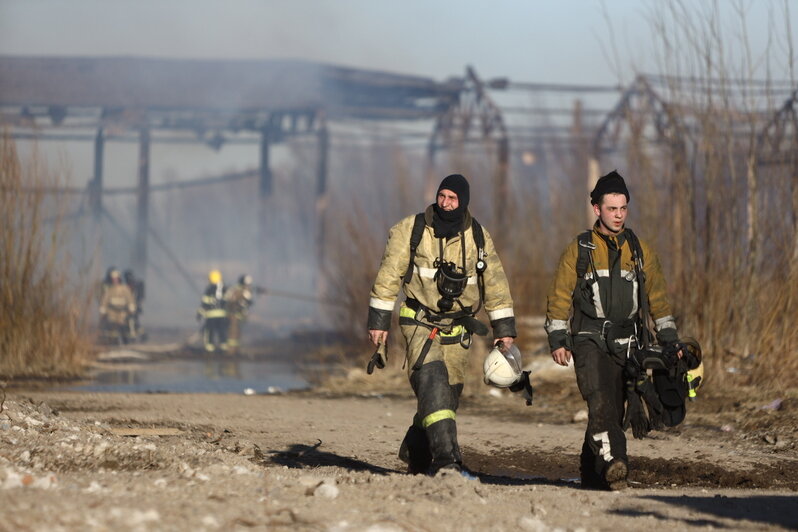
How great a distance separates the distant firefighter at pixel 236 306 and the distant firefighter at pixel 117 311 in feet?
5.90

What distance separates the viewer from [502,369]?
283 inches

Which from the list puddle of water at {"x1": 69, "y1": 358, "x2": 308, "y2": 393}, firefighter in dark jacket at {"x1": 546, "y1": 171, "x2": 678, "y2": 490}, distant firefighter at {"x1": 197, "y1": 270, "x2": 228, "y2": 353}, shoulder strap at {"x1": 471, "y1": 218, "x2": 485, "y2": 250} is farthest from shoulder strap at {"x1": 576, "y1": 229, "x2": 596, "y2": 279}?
distant firefighter at {"x1": 197, "y1": 270, "x2": 228, "y2": 353}

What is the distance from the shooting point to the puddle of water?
1439 centimetres

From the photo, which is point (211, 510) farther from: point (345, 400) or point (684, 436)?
point (345, 400)

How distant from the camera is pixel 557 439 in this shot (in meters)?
9.95

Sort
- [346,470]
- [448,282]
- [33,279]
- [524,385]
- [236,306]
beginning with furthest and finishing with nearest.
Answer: [236,306] → [33,279] → [346,470] → [524,385] → [448,282]

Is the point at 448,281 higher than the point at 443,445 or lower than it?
higher

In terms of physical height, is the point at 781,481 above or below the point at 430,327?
below

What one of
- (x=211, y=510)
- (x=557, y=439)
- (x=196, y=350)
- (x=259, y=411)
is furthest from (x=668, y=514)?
(x=196, y=350)

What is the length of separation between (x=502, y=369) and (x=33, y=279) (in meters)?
8.14

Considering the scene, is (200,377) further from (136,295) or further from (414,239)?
(414,239)

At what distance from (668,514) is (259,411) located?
601cm

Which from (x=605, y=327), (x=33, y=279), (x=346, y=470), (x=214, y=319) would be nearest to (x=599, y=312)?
(x=605, y=327)

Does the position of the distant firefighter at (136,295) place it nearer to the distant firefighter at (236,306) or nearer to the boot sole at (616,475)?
the distant firefighter at (236,306)
